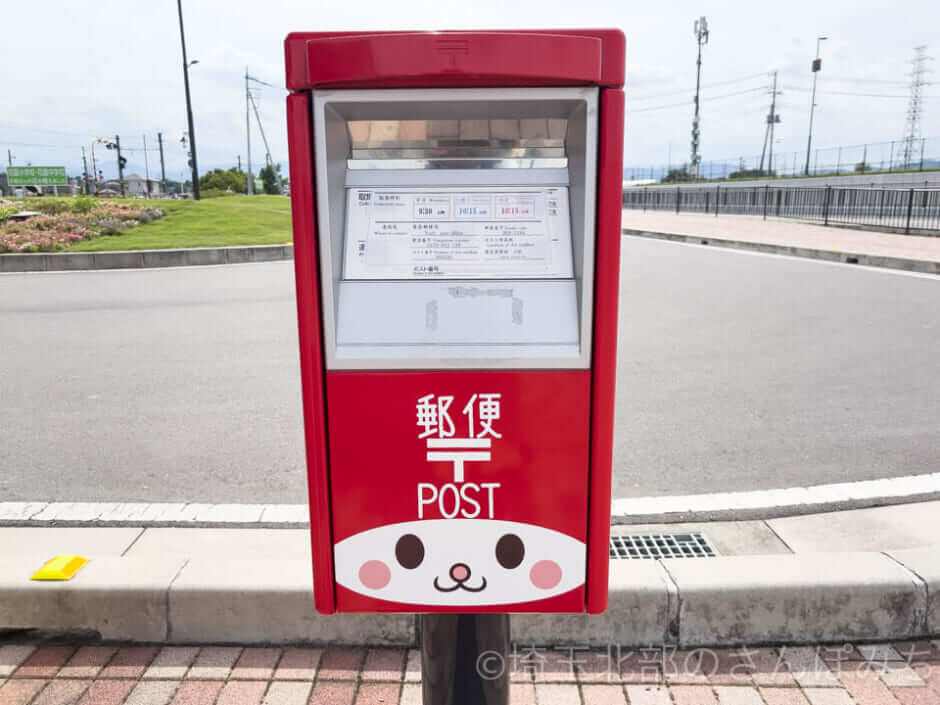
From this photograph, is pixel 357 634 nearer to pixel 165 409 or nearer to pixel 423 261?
pixel 423 261

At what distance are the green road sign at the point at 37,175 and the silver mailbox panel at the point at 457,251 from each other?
56.3 meters

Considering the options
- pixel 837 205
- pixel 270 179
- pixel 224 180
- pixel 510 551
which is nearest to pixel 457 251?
pixel 510 551

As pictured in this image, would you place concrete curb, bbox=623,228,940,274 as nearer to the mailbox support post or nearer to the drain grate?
the drain grate

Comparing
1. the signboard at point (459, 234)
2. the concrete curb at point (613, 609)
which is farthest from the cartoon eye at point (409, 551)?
the concrete curb at point (613, 609)

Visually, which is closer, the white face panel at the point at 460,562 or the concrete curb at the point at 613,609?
the white face panel at the point at 460,562

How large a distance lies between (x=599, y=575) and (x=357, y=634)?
122 cm

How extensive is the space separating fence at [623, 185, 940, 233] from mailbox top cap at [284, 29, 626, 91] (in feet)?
62.8

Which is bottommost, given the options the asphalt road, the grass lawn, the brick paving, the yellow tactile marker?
the brick paving

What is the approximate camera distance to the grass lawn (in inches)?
655

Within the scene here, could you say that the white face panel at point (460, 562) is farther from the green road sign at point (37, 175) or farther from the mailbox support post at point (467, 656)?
the green road sign at point (37, 175)

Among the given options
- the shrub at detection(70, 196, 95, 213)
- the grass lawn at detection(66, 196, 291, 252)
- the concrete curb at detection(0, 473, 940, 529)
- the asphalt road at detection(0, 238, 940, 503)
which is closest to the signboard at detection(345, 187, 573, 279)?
the concrete curb at detection(0, 473, 940, 529)

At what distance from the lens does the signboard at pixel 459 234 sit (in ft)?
5.73

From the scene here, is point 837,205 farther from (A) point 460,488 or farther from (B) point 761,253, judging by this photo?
(A) point 460,488

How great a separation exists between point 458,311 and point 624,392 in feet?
14.0
